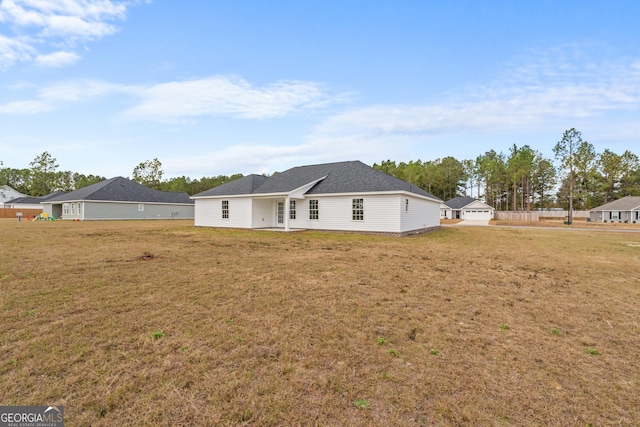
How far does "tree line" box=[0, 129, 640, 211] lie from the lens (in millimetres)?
54634

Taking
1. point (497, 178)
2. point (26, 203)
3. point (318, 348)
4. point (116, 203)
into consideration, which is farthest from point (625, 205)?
point (26, 203)

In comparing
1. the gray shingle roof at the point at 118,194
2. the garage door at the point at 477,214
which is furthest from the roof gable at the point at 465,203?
the gray shingle roof at the point at 118,194

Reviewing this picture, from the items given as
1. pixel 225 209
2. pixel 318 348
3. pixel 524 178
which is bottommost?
pixel 318 348

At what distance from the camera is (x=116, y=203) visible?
34750 millimetres

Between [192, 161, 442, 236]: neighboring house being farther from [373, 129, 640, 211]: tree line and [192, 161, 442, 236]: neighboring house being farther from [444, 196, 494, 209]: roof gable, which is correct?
[373, 129, 640, 211]: tree line

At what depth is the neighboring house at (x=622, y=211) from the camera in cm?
4212

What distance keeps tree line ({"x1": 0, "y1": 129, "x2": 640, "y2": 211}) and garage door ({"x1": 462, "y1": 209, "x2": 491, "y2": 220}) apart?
19.3 ft

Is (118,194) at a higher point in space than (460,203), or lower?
higher

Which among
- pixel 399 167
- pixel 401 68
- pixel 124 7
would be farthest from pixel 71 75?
pixel 399 167

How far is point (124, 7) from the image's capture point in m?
11.4

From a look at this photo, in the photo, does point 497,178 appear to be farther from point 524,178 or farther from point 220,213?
point 220,213

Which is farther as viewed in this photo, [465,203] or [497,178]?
[497,178]

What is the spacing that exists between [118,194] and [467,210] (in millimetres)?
52196

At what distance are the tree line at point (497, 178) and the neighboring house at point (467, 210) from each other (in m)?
5.89
